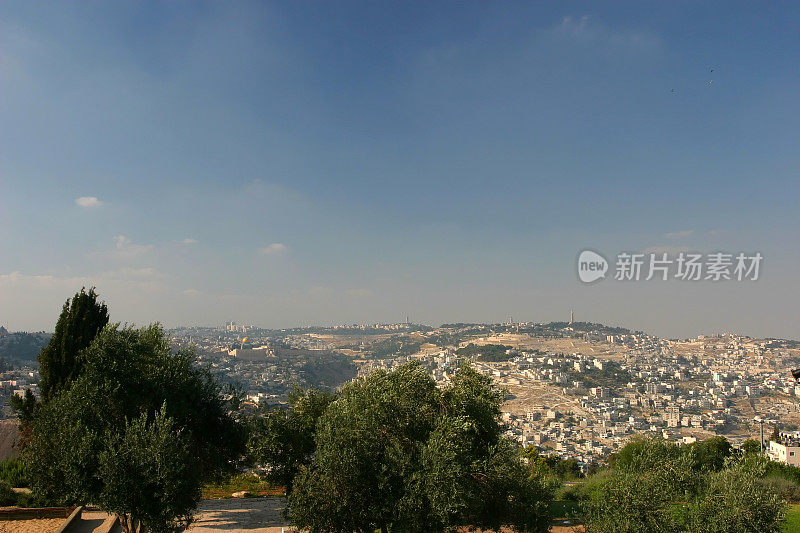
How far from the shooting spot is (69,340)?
17.7m

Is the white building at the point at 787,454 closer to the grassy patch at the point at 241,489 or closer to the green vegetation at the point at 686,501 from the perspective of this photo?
the green vegetation at the point at 686,501

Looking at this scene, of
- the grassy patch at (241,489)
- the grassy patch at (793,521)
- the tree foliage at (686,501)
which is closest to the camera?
the tree foliage at (686,501)

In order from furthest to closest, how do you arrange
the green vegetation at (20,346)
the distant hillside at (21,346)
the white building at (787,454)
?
the distant hillside at (21,346)
the green vegetation at (20,346)
the white building at (787,454)

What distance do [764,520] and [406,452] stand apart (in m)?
8.47

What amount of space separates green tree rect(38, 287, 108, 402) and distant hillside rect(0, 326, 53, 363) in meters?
105

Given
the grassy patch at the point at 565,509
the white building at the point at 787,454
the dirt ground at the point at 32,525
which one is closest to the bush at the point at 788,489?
the grassy patch at the point at 565,509

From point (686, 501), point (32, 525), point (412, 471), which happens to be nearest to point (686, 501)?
point (686, 501)

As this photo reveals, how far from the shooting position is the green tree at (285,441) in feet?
48.0

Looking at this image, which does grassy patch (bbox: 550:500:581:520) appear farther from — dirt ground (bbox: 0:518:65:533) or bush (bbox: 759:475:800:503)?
dirt ground (bbox: 0:518:65:533)

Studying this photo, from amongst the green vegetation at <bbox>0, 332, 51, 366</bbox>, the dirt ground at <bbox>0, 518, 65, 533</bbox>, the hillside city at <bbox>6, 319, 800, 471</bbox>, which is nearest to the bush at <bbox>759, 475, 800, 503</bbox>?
the hillside city at <bbox>6, 319, 800, 471</bbox>

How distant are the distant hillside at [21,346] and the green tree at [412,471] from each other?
117875 mm

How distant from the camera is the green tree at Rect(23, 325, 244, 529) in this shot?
10.5 meters

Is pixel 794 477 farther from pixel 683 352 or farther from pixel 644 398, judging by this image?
pixel 683 352

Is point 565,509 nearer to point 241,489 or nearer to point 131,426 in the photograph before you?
point 241,489
